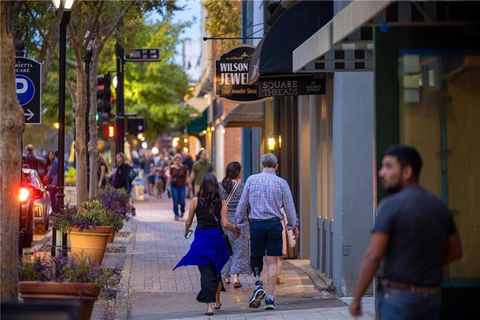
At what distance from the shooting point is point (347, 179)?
45.3 feet

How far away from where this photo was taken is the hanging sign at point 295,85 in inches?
611

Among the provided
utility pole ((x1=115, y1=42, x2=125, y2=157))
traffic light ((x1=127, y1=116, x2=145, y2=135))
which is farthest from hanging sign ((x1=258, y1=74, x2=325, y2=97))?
traffic light ((x1=127, y1=116, x2=145, y2=135))

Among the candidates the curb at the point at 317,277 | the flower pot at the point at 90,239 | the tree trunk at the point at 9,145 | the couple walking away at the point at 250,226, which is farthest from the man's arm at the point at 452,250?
the flower pot at the point at 90,239

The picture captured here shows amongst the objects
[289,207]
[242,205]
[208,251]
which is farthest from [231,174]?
[208,251]

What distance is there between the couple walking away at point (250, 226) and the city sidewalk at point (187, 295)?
14.3 inches

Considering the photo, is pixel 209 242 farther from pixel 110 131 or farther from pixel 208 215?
pixel 110 131

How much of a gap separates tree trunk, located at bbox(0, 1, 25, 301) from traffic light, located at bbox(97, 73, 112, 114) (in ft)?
53.7

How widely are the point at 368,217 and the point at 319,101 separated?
318 centimetres

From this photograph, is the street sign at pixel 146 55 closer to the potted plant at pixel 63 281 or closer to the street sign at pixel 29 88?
the street sign at pixel 29 88

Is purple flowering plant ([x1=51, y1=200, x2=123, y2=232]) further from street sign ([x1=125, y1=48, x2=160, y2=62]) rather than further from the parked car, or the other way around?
street sign ([x1=125, y1=48, x2=160, y2=62])

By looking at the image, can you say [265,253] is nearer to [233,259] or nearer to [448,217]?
[233,259]

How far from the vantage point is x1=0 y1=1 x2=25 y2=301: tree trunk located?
9.54 meters

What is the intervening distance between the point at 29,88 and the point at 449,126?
8.18 m

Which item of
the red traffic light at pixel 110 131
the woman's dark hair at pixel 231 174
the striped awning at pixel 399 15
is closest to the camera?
the striped awning at pixel 399 15
